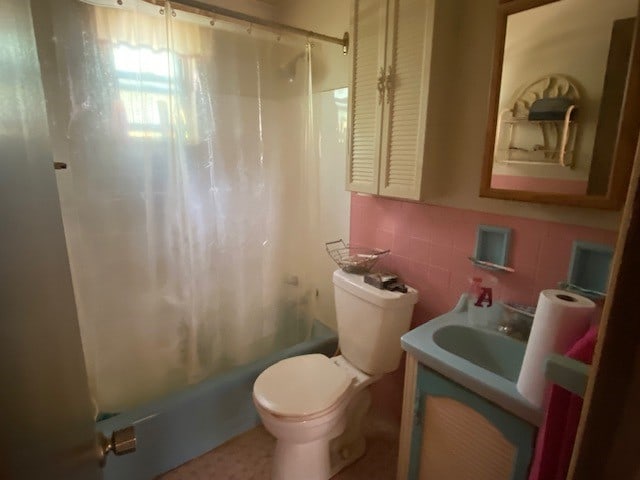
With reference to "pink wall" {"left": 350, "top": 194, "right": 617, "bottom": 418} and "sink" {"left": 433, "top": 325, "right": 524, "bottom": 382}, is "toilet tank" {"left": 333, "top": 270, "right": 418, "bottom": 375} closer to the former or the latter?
"pink wall" {"left": 350, "top": 194, "right": 617, "bottom": 418}

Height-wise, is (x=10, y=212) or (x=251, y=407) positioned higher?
(x=10, y=212)

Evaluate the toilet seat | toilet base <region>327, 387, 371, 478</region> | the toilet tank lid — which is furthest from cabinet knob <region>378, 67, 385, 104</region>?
toilet base <region>327, 387, 371, 478</region>

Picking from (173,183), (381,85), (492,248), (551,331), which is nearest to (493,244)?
(492,248)

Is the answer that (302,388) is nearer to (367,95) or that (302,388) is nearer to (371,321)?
(371,321)

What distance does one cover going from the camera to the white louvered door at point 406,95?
1.28 m

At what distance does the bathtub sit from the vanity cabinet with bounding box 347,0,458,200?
3.63ft

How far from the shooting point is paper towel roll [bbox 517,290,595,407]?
2.68 feet

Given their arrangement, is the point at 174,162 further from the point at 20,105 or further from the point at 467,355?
the point at 467,355

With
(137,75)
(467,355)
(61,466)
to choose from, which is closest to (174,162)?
(137,75)

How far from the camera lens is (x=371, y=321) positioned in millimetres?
1522

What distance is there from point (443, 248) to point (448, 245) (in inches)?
1.1

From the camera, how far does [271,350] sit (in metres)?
2.07

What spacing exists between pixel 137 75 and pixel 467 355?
5.66 ft

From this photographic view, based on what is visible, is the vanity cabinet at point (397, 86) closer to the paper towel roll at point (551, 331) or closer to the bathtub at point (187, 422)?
the paper towel roll at point (551, 331)
